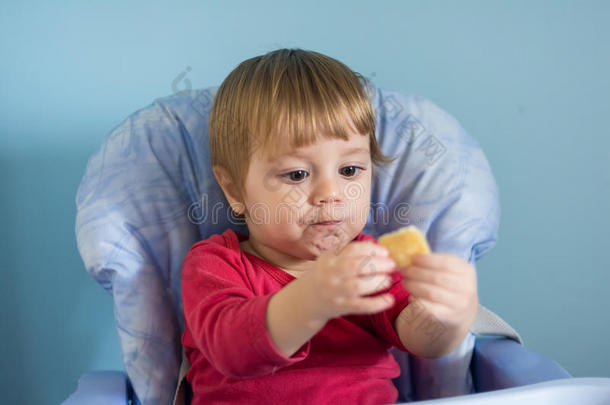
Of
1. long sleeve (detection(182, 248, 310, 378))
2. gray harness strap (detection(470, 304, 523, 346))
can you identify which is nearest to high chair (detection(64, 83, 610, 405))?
gray harness strap (detection(470, 304, 523, 346))

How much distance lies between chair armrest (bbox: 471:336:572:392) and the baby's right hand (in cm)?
29

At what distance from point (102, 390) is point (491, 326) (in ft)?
1.75

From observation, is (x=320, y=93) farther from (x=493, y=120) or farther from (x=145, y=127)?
(x=493, y=120)

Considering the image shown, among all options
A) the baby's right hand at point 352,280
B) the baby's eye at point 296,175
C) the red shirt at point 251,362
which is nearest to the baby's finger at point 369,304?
the baby's right hand at point 352,280

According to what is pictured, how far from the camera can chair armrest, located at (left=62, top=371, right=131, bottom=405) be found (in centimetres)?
73

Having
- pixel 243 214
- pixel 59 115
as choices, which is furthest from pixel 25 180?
pixel 243 214

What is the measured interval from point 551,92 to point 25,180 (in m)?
0.98

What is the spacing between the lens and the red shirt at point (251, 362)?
2.06 feet

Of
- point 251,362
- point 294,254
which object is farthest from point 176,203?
point 251,362

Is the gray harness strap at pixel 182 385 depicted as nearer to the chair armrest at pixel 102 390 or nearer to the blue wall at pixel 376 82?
the chair armrest at pixel 102 390

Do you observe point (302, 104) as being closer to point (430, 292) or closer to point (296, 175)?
point (296, 175)

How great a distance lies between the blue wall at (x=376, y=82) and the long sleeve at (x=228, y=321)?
45 centimetres

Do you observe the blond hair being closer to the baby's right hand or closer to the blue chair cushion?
the blue chair cushion

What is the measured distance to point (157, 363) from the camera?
800 mm
